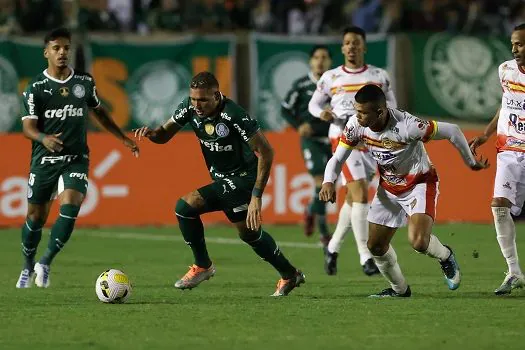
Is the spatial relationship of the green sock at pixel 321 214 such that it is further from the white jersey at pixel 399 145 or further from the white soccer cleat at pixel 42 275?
the white jersey at pixel 399 145

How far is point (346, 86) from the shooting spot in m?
13.5

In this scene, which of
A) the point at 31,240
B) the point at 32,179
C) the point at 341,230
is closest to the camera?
the point at 32,179

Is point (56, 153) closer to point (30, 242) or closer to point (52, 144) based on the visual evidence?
point (52, 144)

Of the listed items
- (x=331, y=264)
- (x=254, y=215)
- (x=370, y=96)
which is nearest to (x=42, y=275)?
(x=254, y=215)

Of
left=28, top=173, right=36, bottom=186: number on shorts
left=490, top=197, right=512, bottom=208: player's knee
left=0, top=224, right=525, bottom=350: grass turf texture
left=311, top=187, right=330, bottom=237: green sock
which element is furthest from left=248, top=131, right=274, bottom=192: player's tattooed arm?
left=311, top=187, right=330, bottom=237: green sock

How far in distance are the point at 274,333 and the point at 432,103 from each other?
15.0m

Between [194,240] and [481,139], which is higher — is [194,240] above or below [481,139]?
below

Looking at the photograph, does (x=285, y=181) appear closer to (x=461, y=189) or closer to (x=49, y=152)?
(x=461, y=189)

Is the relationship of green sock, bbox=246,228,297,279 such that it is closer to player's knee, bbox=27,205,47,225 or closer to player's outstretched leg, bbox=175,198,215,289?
player's outstretched leg, bbox=175,198,215,289

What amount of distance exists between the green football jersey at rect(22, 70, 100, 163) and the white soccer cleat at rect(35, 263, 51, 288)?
1.00 meters

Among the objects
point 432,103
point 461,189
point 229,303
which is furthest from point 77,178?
point 432,103

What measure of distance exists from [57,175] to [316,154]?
15.9 feet

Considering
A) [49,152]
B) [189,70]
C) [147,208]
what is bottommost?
[147,208]

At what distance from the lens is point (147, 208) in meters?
19.7
